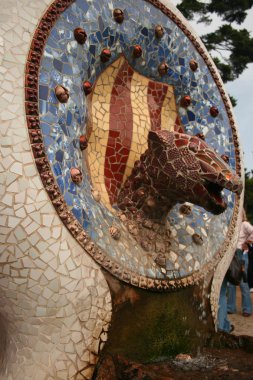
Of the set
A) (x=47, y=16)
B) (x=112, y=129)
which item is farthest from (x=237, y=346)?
(x=47, y=16)

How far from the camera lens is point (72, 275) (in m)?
3.15

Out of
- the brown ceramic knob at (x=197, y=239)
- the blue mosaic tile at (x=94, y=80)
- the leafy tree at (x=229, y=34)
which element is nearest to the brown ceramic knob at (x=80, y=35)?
the blue mosaic tile at (x=94, y=80)

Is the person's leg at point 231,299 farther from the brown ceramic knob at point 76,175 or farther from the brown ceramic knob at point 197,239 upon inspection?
the brown ceramic knob at point 76,175

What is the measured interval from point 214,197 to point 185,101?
1.40 metres

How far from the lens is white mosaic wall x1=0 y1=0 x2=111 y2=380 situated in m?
3.05

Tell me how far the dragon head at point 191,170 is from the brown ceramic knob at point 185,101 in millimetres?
1126

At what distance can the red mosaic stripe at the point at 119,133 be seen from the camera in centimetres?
407

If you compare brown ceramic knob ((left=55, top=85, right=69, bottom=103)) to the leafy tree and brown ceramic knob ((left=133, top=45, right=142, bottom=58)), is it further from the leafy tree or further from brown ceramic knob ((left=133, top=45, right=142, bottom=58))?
the leafy tree

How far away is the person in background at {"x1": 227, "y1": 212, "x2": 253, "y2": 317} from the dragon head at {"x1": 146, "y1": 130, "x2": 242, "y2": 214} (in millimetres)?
3812

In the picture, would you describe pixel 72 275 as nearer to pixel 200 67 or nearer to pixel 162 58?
pixel 162 58

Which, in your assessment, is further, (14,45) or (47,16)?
(47,16)

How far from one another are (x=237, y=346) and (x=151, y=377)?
4.32 ft

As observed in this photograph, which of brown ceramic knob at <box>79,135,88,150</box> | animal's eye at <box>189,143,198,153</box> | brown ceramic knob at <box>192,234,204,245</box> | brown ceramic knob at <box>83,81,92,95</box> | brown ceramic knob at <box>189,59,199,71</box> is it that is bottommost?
brown ceramic knob at <box>192,234,204,245</box>

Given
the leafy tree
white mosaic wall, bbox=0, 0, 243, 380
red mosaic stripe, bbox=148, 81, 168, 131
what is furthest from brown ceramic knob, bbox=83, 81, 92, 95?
the leafy tree
